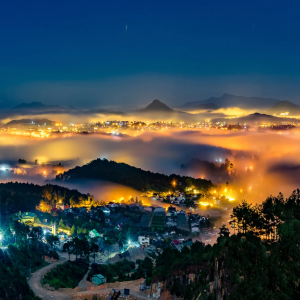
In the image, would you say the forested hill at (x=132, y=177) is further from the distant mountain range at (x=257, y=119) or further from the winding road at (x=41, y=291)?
the winding road at (x=41, y=291)

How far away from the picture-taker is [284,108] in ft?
143

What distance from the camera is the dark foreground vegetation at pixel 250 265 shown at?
6842 mm

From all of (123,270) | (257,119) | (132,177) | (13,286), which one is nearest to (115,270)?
(123,270)

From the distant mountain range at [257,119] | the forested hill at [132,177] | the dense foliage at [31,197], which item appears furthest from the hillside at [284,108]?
the dense foliage at [31,197]

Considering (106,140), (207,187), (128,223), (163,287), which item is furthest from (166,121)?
(163,287)

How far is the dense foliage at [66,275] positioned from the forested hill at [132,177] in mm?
15747

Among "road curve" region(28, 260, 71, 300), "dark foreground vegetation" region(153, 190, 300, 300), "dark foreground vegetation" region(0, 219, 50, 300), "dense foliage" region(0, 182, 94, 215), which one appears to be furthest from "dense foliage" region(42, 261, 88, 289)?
"dense foliage" region(0, 182, 94, 215)

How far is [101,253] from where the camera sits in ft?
53.3

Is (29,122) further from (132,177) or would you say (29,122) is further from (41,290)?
(41,290)

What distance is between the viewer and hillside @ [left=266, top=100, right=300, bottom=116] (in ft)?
138

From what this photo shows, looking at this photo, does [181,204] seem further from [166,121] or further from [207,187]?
[166,121]

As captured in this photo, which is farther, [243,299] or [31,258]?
[31,258]

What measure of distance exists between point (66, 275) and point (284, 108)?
124 feet

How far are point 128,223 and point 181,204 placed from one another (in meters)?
6.13
